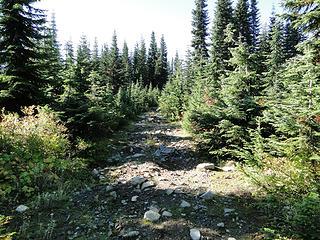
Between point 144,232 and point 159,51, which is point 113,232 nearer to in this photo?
point 144,232

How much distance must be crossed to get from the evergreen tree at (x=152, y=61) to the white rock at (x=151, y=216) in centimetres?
5334

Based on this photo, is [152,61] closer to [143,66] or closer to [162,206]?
[143,66]

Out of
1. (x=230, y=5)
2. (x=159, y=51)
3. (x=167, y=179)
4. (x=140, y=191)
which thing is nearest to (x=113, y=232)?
(x=140, y=191)

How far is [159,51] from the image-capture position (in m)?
59.9

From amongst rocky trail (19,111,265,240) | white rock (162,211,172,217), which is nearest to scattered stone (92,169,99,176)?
rocky trail (19,111,265,240)

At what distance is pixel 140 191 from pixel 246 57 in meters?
7.68

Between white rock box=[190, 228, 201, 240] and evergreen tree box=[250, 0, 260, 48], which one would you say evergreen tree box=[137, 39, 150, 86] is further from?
white rock box=[190, 228, 201, 240]

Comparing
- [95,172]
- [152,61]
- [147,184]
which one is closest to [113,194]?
[147,184]

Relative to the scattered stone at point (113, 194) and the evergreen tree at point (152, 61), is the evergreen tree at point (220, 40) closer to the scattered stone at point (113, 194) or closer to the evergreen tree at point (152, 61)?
the scattered stone at point (113, 194)

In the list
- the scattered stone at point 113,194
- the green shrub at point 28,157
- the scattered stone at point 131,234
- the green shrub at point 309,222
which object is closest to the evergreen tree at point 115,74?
the green shrub at point 28,157

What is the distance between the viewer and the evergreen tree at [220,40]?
1645cm

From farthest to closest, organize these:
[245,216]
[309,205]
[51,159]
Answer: [51,159], [245,216], [309,205]

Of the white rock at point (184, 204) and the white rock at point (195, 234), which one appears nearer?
the white rock at point (195, 234)

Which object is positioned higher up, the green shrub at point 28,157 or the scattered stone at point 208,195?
the green shrub at point 28,157
